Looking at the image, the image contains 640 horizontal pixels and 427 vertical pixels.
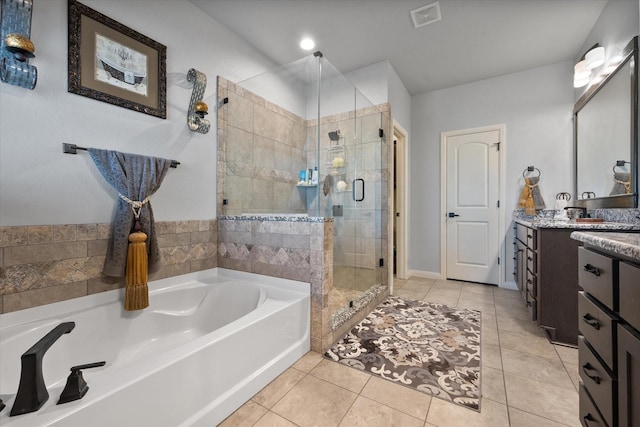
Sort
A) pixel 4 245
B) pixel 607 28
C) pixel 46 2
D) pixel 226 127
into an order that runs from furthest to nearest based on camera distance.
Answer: pixel 226 127 < pixel 607 28 < pixel 46 2 < pixel 4 245

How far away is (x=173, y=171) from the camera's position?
2012mm

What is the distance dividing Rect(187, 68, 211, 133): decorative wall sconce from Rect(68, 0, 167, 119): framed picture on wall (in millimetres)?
200

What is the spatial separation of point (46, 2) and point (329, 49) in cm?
214

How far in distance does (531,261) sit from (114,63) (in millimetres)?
3400

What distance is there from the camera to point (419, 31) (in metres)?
2.47

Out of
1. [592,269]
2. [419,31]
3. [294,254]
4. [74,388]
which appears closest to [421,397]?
[592,269]

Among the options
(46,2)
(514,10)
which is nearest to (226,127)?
(46,2)

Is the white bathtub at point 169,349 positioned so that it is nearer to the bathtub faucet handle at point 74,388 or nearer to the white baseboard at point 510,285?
the bathtub faucet handle at point 74,388

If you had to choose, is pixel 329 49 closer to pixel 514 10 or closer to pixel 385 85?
pixel 385 85

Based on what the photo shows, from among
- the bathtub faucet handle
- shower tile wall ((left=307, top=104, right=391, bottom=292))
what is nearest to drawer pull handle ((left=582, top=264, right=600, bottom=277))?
shower tile wall ((left=307, top=104, right=391, bottom=292))

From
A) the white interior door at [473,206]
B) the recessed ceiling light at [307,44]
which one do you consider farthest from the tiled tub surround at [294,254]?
the white interior door at [473,206]

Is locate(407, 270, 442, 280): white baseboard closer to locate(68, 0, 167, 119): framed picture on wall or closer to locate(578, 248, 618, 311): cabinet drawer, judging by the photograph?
locate(578, 248, 618, 311): cabinet drawer

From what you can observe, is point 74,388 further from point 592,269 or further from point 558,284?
point 558,284

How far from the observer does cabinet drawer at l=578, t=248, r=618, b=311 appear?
2.54ft
